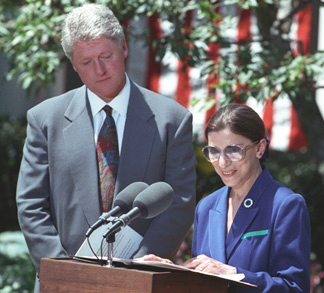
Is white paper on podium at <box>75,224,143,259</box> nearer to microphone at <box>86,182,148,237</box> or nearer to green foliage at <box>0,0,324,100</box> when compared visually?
microphone at <box>86,182,148,237</box>

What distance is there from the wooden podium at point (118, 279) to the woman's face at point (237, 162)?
0.57 m

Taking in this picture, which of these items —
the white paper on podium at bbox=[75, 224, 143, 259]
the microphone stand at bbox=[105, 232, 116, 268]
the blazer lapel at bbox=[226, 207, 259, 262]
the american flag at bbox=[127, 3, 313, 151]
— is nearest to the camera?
the microphone stand at bbox=[105, 232, 116, 268]

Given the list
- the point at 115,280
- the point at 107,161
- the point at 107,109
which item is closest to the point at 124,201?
the point at 115,280

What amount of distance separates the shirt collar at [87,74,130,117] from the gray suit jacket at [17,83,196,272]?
0.03 metres

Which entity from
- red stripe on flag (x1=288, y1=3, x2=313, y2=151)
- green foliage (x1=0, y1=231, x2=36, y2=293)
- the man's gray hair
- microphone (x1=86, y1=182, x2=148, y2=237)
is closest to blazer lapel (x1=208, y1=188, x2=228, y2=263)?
microphone (x1=86, y1=182, x2=148, y2=237)

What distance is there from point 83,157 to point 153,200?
91 centimetres

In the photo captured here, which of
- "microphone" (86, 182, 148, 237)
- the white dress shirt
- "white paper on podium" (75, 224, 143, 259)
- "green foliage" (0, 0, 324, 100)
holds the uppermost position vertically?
"green foliage" (0, 0, 324, 100)

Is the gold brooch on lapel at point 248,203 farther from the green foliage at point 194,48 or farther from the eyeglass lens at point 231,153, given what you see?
the green foliage at point 194,48

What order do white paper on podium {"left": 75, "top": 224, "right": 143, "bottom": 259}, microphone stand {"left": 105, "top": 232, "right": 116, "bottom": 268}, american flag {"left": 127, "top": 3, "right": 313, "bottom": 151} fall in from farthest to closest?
american flag {"left": 127, "top": 3, "right": 313, "bottom": 151} → white paper on podium {"left": 75, "top": 224, "right": 143, "bottom": 259} → microphone stand {"left": 105, "top": 232, "right": 116, "bottom": 268}

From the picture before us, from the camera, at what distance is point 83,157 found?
3.39 m

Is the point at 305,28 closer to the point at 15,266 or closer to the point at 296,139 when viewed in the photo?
the point at 296,139

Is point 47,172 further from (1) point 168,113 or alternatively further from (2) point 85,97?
(1) point 168,113

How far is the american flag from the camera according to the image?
8.21 metres

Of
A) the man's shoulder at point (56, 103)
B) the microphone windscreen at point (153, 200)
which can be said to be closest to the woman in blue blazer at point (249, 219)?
the microphone windscreen at point (153, 200)
